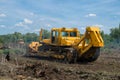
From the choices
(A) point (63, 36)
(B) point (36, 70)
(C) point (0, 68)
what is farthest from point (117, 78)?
(A) point (63, 36)

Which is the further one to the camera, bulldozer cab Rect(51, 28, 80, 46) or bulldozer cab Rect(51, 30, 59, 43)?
bulldozer cab Rect(51, 30, 59, 43)

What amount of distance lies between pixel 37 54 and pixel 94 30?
7.93 meters

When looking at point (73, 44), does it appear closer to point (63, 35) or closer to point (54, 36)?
point (63, 35)

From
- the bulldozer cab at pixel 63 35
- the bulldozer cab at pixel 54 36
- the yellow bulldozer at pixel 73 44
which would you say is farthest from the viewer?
the bulldozer cab at pixel 54 36

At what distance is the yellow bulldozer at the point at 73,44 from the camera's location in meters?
19.9

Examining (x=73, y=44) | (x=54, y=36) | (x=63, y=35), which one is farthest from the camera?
(x=54, y=36)

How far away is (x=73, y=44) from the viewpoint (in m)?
21.7

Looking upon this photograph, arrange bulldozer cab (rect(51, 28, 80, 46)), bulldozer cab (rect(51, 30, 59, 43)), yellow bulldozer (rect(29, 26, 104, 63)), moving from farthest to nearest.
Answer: bulldozer cab (rect(51, 30, 59, 43)), bulldozer cab (rect(51, 28, 80, 46)), yellow bulldozer (rect(29, 26, 104, 63))

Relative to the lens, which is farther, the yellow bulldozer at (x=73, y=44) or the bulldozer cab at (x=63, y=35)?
the bulldozer cab at (x=63, y=35)

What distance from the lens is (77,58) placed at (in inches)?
846

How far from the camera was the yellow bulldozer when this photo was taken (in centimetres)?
1986

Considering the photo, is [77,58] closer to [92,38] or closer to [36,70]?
[92,38]

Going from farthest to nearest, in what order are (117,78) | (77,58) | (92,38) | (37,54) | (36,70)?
(37,54)
(77,58)
(92,38)
(36,70)
(117,78)

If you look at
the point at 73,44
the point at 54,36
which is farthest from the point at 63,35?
the point at 73,44
